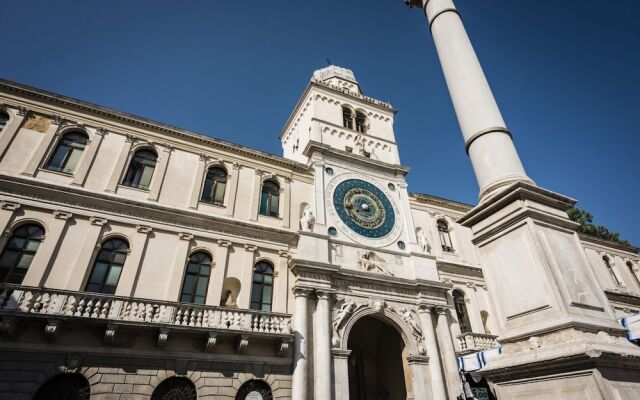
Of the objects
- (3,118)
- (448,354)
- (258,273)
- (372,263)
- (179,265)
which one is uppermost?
(3,118)

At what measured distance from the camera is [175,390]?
12.0 meters

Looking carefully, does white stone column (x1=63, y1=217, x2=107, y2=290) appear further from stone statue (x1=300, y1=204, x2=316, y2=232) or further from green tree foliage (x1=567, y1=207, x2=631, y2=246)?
green tree foliage (x1=567, y1=207, x2=631, y2=246)

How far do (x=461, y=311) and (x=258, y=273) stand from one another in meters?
11.8

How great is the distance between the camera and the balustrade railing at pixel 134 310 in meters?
10.9

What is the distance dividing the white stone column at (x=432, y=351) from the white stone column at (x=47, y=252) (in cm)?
1554

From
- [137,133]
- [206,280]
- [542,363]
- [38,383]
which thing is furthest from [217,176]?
[542,363]

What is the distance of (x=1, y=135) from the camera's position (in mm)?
14156

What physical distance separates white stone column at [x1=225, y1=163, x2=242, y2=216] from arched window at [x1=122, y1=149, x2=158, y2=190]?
138 inches

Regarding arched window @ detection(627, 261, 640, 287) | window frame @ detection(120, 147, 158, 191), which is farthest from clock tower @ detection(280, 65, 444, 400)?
arched window @ detection(627, 261, 640, 287)

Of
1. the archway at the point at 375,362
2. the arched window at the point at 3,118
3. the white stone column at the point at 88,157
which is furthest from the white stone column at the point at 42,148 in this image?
the archway at the point at 375,362

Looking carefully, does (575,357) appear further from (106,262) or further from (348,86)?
(348,86)

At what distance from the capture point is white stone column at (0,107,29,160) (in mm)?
13953

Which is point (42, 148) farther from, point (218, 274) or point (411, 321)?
point (411, 321)

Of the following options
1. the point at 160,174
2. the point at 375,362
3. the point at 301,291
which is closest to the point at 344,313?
the point at 301,291
